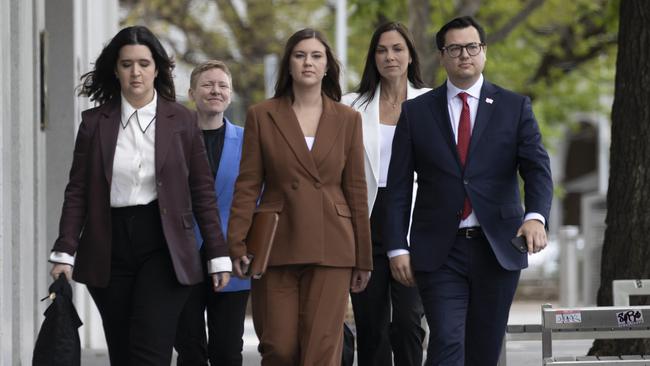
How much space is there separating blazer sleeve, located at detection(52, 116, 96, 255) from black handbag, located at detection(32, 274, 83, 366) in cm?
21

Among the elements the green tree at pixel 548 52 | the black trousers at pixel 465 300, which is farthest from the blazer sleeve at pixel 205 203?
the green tree at pixel 548 52

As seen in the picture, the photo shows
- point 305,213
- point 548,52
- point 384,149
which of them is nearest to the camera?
point 305,213

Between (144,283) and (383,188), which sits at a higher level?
(383,188)

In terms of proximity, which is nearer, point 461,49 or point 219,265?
point 219,265

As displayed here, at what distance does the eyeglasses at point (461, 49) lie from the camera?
7707mm

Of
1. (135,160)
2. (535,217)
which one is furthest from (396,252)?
(135,160)

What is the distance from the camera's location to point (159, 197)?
7.36 meters

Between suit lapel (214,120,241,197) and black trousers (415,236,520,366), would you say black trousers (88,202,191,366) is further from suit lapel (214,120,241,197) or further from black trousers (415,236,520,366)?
suit lapel (214,120,241,197)

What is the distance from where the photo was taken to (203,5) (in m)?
33.7

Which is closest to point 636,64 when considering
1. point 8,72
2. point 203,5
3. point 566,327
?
point 566,327

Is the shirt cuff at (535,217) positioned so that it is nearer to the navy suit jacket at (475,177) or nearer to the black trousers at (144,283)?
the navy suit jacket at (475,177)

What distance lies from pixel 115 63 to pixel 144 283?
109 cm

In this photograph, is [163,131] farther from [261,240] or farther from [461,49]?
[461,49]

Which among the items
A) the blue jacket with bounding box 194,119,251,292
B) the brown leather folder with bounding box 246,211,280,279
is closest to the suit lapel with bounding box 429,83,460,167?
the brown leather folder with bounding box 246,211,280,279
